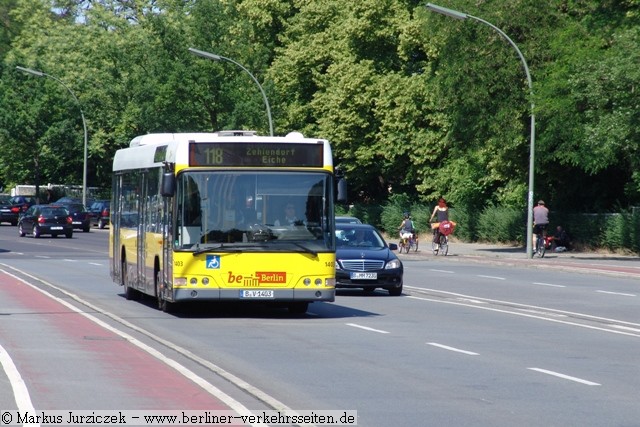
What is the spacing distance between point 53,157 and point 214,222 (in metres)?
70.8

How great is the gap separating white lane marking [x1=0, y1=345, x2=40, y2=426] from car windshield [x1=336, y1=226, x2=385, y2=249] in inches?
537

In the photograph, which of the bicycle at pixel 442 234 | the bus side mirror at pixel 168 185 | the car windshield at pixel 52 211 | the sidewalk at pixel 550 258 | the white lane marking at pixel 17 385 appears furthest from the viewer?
the car windshield at pixel 52 211

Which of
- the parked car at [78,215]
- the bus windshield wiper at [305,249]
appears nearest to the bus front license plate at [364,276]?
the bus windshield wiper at [305,249]

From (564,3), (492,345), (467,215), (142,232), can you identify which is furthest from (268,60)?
(492,345)

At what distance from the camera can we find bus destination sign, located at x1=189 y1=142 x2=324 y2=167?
65.2 ft

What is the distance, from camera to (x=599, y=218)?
47344 mm

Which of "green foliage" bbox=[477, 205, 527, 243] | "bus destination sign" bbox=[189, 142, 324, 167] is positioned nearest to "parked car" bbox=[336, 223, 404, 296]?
"bus destination sign" bbox=[189, 142, 324, 167]

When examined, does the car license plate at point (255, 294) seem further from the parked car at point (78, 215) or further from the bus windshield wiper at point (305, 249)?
the parked car at point (78, 215)

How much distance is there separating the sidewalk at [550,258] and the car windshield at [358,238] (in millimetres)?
8789

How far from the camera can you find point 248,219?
19562mm

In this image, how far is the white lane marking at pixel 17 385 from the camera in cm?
1020

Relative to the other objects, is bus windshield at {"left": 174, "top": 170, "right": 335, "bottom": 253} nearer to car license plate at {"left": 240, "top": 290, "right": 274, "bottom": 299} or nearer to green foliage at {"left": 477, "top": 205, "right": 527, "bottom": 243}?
car license plate at {"left": 240, "top": 290, "right": 274, "bottom": 299}

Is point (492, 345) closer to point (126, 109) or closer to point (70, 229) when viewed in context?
point (70, 229)

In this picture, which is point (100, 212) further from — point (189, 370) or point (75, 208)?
point (189, 370)
